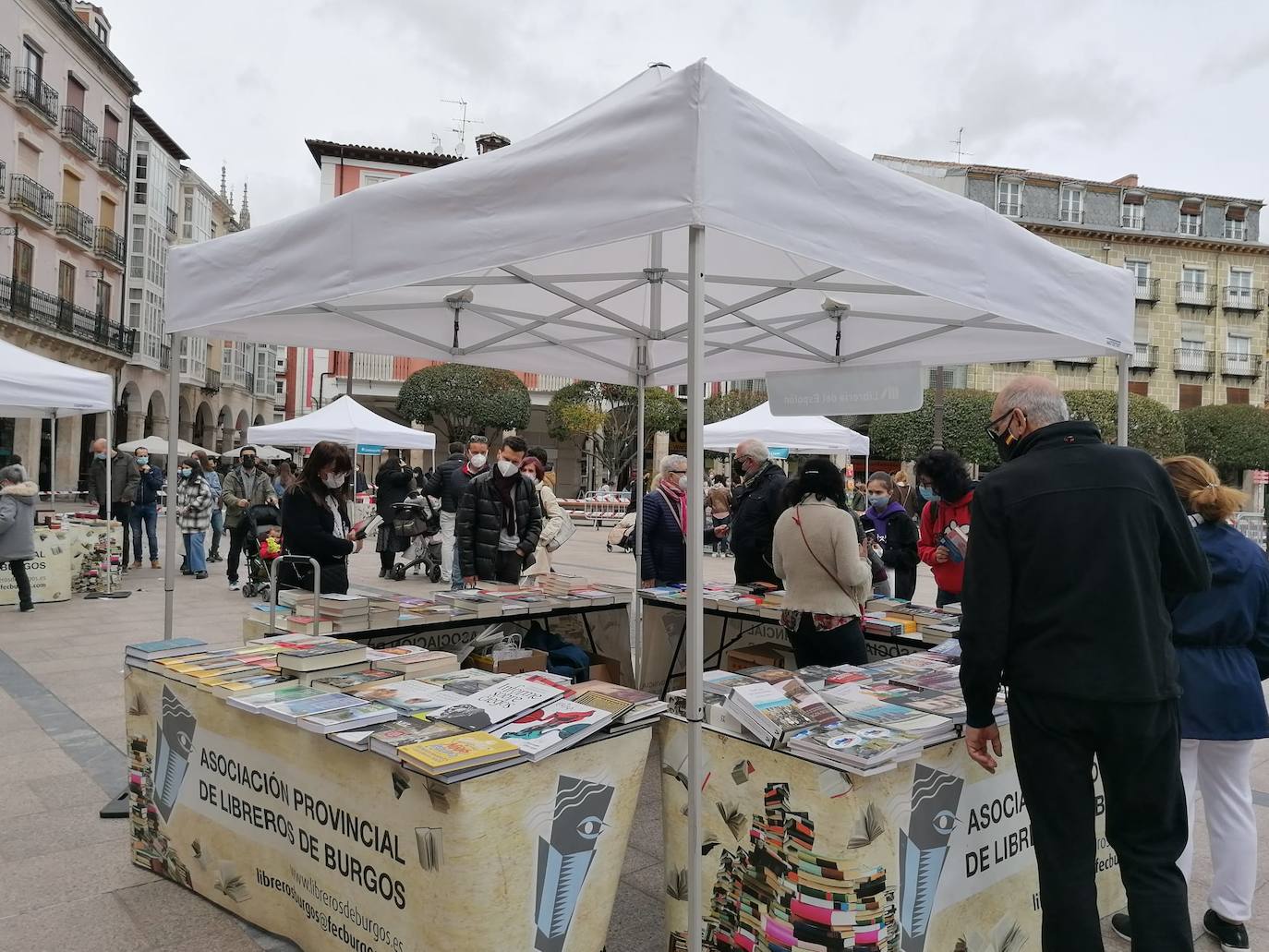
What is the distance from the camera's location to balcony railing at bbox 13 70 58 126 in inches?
987

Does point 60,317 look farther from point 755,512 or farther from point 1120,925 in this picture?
point 1120,925

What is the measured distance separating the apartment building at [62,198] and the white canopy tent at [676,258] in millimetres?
23650

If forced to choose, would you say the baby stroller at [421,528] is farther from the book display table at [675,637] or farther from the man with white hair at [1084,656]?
the man with white hair at [1084,656]

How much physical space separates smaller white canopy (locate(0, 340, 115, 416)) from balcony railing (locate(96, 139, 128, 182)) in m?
27.1

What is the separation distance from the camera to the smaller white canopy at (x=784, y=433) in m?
12.1

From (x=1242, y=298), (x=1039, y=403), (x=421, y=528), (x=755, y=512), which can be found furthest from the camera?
(x=1242, y=298)

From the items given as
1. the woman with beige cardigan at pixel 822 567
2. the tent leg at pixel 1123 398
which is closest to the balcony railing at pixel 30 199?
the woman with beige cardigan at pixel 822 567

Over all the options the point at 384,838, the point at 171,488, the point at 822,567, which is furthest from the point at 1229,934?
the point at 171,488

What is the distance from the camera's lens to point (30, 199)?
26.2 m

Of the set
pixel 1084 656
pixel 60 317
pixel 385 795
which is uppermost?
pixel 60 317

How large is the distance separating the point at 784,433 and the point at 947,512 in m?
6.74

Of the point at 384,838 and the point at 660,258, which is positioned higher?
the point at 660,258

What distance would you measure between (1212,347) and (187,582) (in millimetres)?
45373

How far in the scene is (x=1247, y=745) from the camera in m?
2.97
